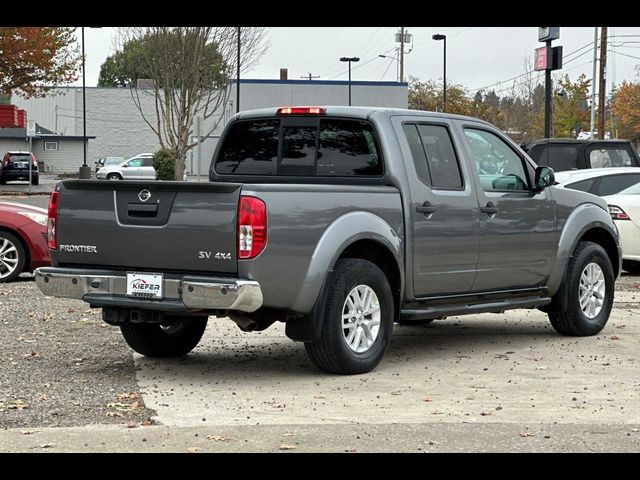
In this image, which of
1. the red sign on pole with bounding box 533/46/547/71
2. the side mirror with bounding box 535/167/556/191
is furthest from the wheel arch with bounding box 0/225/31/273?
the red sign on pole with bounding box 533/46/547/71

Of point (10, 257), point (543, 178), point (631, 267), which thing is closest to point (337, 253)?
point (543, 178)

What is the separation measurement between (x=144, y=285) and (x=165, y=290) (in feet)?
0.64

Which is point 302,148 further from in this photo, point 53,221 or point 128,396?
point 128,396

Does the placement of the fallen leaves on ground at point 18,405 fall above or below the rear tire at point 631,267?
below

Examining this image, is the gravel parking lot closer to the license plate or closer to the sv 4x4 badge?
the license plate

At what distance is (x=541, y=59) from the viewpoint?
25.3m

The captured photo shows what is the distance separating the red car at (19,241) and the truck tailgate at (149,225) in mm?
6314

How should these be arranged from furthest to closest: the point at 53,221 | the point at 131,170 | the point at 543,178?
the point at 131,170, the point at 543,178, the point at 53,221

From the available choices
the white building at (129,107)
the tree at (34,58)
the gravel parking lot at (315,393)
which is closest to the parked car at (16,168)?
the tree at (34,58)

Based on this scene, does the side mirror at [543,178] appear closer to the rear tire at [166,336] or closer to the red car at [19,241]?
the rear tire at [166,336]

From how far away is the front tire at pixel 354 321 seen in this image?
8438 millimetres
